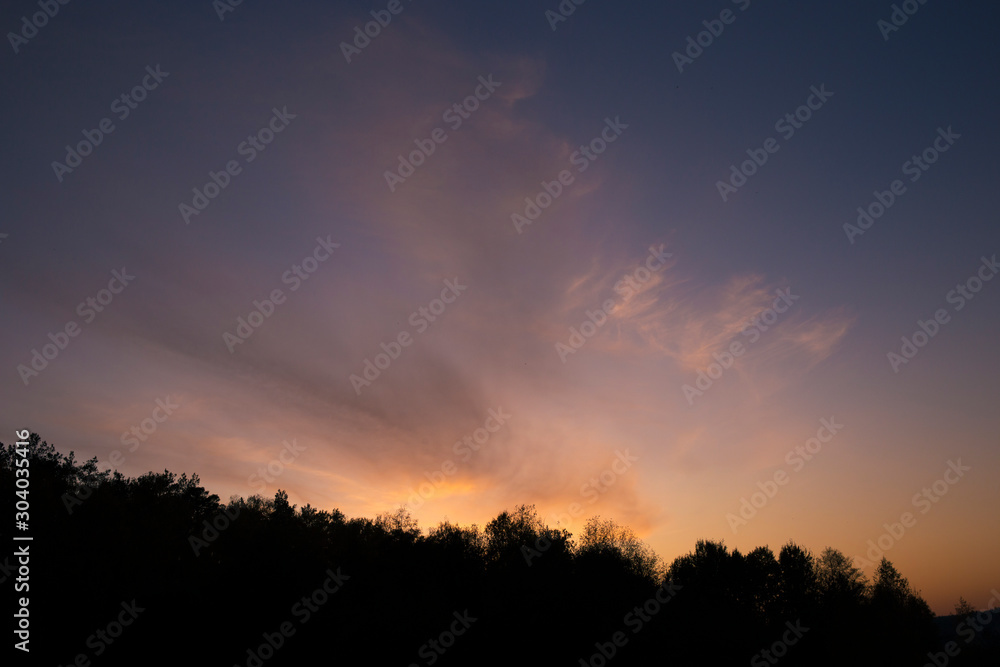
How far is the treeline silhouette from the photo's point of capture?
3578 centimetres

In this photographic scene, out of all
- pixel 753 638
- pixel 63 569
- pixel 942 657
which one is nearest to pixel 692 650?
pixel 753 638

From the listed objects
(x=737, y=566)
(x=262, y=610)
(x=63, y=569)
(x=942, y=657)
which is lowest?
(x=942, y=657)

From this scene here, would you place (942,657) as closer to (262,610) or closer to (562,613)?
(562,613)

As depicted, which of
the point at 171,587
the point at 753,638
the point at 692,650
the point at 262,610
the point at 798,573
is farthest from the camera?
the point at 798,573

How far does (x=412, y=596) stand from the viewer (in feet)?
193

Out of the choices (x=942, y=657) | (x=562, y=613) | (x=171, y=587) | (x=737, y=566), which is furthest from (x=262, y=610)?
(x=942, y=657)

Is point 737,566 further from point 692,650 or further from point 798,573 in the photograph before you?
point 692,650

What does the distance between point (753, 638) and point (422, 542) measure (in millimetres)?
46388

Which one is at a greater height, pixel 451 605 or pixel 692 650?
pixel 451 605

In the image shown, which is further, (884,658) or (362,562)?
(362,562)

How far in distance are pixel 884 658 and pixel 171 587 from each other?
72325mm

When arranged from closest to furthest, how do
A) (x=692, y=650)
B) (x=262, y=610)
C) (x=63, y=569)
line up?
(x=63, y=569) → (x=262, y=610) → (x=692, y=650)

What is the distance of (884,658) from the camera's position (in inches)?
2175

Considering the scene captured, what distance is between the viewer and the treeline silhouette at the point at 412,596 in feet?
117
